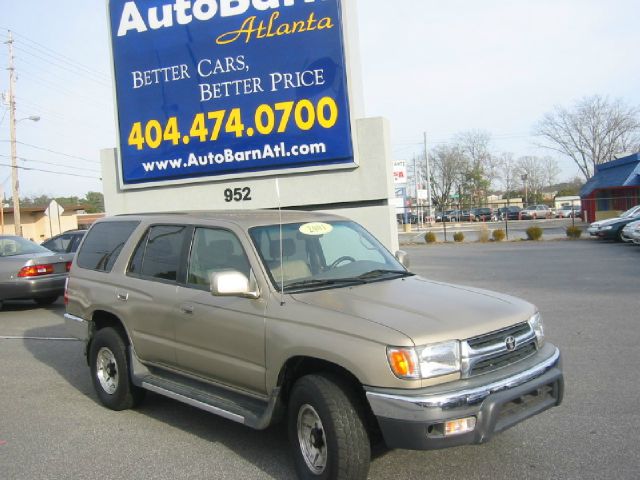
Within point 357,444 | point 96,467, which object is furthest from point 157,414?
point 357,444

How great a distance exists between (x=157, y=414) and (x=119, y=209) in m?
7.45

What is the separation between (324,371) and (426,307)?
0.78m

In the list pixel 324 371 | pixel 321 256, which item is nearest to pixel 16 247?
pixel 321 256

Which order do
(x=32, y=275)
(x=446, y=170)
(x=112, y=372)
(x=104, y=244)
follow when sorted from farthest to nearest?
(x=446, y=170) < (x=32, y=275) < (x=104, y=244) < (x=112, y=372)

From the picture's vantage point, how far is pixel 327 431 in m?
3.67

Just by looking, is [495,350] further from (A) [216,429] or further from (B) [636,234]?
(B) [636,234]

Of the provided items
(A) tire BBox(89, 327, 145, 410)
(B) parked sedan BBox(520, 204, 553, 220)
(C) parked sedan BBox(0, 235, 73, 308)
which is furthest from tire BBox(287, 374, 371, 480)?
(B) parked sedan BBox(520, 204, 553, 220)

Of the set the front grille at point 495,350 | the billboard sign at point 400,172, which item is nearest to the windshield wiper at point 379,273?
the front grille at point 495,350

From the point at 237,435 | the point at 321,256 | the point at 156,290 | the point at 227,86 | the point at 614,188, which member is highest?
the point at 227,86

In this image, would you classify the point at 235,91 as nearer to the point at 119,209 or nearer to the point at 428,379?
the point at 119,209

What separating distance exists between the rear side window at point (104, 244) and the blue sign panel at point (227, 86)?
5057mm

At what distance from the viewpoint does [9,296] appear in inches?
471

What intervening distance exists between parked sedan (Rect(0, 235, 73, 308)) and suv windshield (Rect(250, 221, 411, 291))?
27.3 ft

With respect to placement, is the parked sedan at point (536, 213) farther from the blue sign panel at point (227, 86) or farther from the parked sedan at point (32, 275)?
the parked sedan at point (32, 275)
